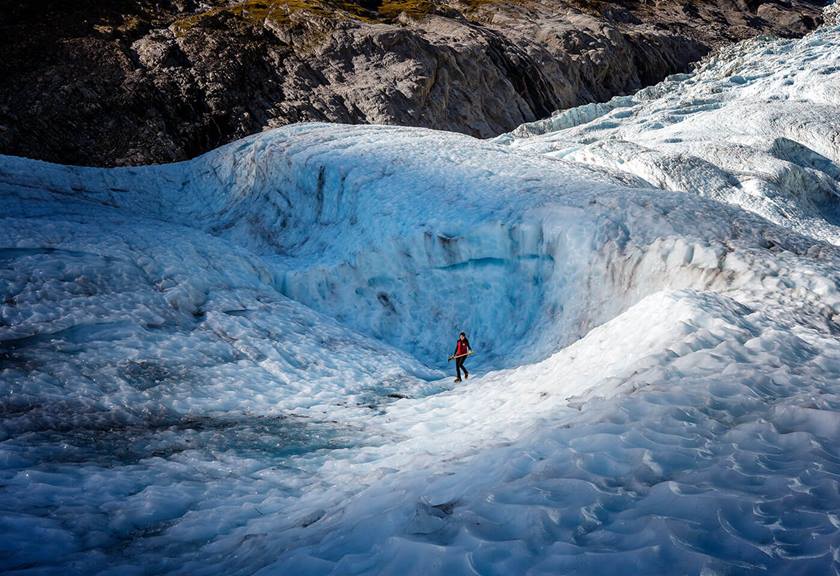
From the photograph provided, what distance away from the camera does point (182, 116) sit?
36281 millimetres

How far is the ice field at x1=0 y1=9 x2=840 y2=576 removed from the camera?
4324 mm

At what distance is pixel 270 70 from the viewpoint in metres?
40.1

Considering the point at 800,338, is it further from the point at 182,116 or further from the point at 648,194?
the point at 182,116

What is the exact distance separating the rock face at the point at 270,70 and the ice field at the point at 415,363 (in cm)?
1427

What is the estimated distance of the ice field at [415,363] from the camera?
4.32 m

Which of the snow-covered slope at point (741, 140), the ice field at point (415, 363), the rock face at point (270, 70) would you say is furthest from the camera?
the rock face at point (270, 70)

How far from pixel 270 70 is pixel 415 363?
108 feet

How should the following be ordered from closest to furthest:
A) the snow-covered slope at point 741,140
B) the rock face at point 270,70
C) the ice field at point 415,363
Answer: the ice field at point 415,363 < the snow-covered slope at point 741,140 < the rock face at point 270,70

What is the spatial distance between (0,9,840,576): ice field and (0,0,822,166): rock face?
14270 millimetres

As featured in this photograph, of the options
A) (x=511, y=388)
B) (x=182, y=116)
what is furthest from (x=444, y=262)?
(x=182, y=116)

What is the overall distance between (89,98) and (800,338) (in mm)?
37511

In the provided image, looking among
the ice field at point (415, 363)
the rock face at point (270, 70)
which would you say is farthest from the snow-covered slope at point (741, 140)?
the rock face at point (270, 70)

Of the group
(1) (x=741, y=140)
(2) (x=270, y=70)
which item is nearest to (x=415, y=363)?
(1) (x=741, y=140)

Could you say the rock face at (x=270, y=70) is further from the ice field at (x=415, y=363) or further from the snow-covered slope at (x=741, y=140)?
the ice field at (x=415, y=363)
